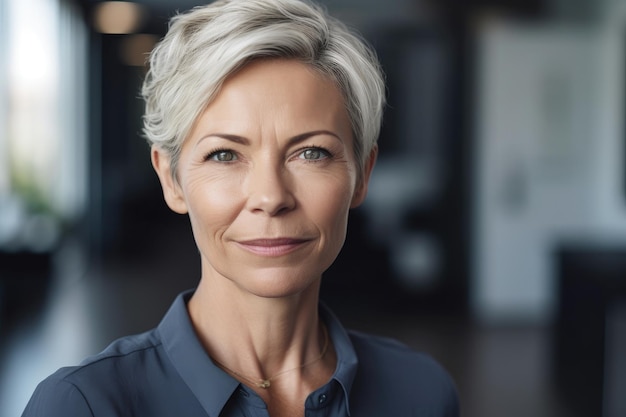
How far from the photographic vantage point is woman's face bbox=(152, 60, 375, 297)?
38.9 inches

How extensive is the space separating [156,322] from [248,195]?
218 inches

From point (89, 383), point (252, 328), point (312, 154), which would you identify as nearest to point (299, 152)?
point (312, 154)

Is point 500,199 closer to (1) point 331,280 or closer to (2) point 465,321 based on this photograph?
(2) point 465,321

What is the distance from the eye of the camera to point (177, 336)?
109cm

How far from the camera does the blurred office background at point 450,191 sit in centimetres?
612

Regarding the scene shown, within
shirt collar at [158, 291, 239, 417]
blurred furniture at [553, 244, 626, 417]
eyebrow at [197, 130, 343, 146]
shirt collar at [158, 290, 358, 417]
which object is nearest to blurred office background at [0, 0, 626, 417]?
blurred furniture at [553, 244, 626, 417]

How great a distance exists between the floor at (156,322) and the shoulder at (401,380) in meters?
3.15

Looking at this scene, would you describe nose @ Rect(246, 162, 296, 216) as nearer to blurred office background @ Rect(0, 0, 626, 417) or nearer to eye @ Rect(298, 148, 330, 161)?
eye @ Rect(298, 148, 330, 161)

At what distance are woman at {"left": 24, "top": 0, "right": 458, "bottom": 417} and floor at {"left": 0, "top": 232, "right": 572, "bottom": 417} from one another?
130 inches

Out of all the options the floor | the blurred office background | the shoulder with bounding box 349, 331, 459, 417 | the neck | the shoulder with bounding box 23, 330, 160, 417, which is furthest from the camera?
the blurred office background

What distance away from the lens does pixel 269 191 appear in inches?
38.3

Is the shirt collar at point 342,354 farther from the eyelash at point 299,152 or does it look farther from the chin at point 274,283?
the eyelash at point 299,152

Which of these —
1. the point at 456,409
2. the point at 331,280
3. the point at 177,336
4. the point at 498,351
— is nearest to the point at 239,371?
the point at 177,336

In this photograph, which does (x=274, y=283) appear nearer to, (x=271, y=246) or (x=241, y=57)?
(x=271, y=246)
